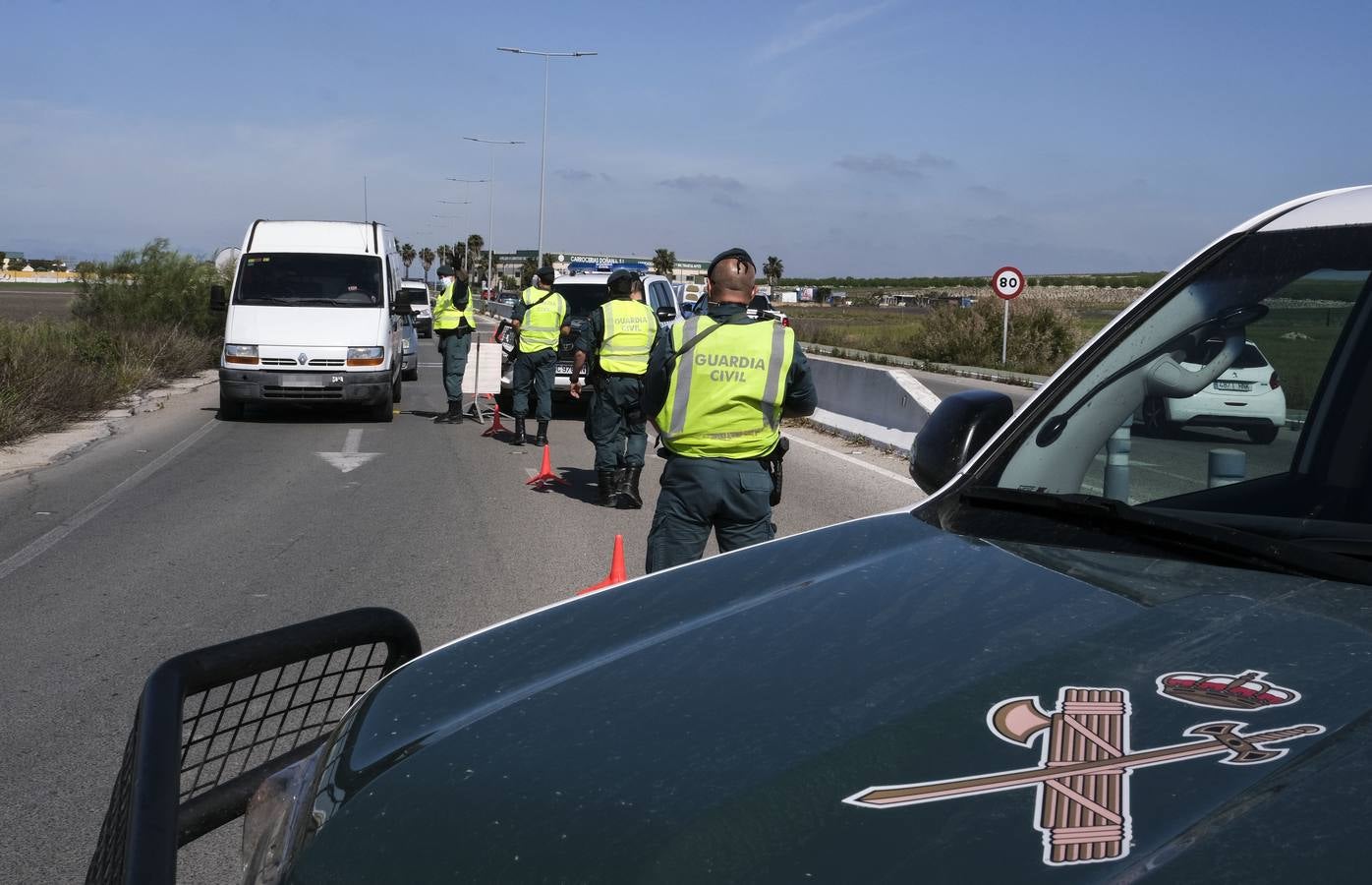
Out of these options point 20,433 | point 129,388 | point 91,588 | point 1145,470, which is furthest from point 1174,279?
point 129,388

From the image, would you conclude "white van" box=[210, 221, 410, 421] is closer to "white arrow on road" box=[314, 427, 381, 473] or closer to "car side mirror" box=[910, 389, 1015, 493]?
"white arrow on road" box=[314, 427, 381, 473]

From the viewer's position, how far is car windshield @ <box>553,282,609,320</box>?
19.8m

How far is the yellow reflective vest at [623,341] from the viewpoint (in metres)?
11.4

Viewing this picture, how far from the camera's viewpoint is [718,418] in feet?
18.1

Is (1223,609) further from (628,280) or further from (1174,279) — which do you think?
(628,280)

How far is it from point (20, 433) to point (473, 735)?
1510 centimetres

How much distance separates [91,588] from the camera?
781 centimetres

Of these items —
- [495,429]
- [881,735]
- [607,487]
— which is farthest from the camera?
[495,429]

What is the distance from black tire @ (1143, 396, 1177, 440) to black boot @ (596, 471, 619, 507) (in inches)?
353

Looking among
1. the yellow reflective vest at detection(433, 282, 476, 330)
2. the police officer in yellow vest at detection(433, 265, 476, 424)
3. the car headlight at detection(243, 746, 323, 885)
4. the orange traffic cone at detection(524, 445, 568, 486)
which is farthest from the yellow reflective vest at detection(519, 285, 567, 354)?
the car headlight at detection(243, 746, 323, 885)

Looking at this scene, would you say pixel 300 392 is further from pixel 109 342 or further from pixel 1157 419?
pixel 1157 419

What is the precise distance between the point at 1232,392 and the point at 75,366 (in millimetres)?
18513

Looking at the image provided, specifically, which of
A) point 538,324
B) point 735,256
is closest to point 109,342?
point 538,324

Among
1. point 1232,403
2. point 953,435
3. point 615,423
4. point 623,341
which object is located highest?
point 1232,403
